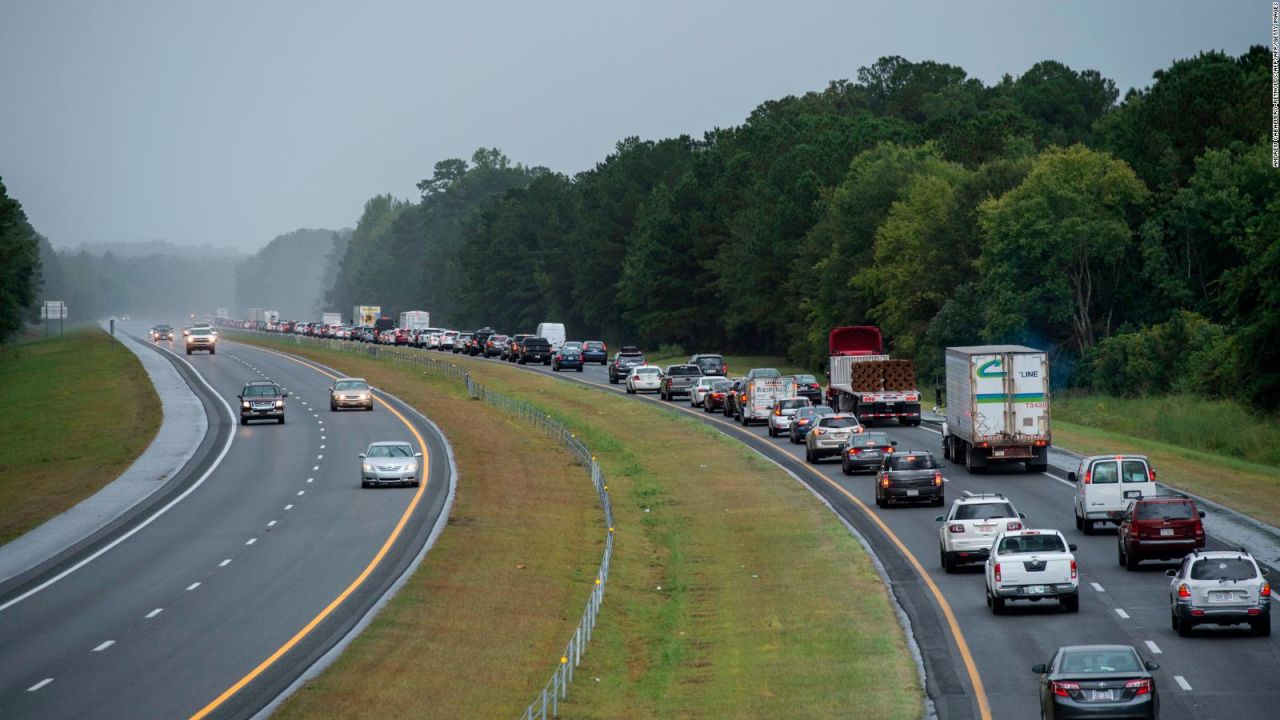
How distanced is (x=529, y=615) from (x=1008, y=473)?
2589 centimetres

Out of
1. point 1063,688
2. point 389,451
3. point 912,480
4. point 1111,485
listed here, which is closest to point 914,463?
point 912,480

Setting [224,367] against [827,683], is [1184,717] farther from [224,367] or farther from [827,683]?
[224,367]

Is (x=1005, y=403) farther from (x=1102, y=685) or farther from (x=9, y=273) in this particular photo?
(x=9, y=273)

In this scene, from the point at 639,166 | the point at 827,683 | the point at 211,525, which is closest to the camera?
the point at 827,683

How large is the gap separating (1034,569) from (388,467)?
2727 cm

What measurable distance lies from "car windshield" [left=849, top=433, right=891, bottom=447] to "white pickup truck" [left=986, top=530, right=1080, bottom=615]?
2464cm

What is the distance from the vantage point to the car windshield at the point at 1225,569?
27203 millimetres

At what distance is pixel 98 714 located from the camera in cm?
2347

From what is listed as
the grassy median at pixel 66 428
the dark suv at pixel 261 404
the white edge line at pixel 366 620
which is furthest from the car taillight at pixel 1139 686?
the dark suv at pixel 261 404

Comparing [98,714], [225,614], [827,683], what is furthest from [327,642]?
[827,683]

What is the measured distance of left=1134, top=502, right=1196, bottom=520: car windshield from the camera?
114 ft

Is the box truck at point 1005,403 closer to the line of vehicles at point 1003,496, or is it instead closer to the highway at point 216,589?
the line of vehicles at point 1003,496

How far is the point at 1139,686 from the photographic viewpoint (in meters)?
19.9

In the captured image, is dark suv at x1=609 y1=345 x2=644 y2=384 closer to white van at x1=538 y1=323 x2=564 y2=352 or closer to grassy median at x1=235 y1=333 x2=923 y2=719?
white van at x1=538 y1=323 x2=564 y2=352
